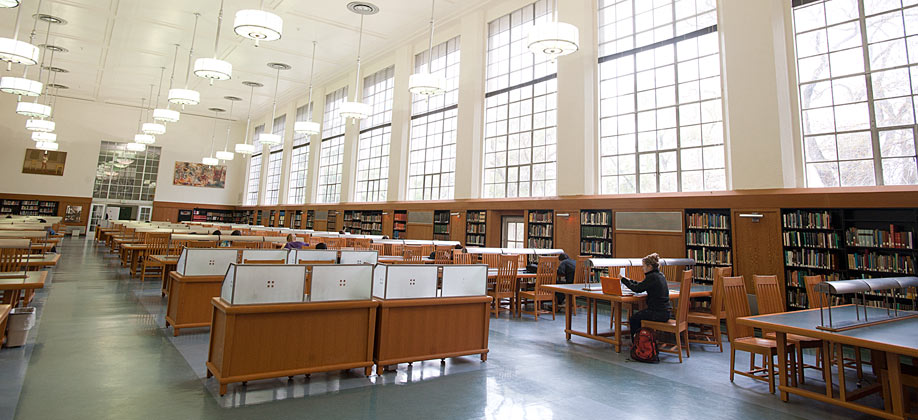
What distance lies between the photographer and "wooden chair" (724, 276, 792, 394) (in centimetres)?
364

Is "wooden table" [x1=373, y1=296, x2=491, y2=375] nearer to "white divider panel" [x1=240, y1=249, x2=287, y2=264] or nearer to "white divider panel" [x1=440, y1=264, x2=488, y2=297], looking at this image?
"white divider panel" [x1=440, y1=264, x2=488, y2=297]

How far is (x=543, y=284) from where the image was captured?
682cm

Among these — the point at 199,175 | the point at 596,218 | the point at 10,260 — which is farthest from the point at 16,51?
the point at 199,175

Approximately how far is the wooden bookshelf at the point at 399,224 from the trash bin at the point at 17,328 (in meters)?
10.0

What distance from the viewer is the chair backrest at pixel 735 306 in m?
3.97

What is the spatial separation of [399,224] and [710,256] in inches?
360

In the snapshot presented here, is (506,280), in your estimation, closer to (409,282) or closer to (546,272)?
(546,272)

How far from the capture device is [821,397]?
3.25 m

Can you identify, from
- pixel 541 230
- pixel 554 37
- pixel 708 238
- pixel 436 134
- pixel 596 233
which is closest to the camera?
pixel 554 37

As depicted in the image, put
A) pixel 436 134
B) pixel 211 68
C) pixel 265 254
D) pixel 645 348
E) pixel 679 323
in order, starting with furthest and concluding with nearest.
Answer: pixel 436 134, pixel 211 68, pixel 265 254, pixel 679 323, pixel 645 348

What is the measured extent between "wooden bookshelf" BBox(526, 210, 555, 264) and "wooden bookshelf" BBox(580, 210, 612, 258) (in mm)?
689

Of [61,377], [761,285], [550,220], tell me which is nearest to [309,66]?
[550,220]

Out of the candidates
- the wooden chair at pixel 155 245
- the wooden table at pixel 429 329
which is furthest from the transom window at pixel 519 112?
the wooden chair at pixel 155 245

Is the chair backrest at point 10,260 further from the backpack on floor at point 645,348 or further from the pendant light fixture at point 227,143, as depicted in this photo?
the pendant light fixture at point 227,143
